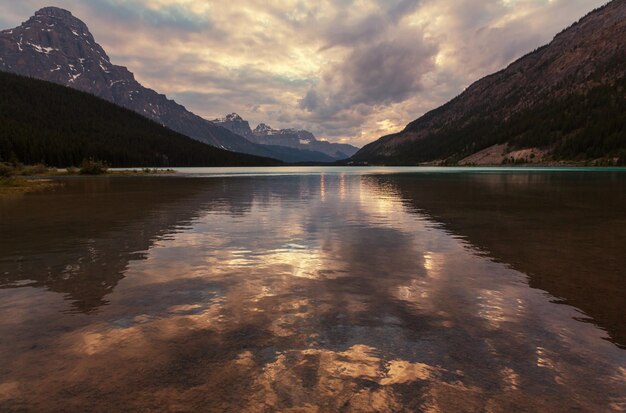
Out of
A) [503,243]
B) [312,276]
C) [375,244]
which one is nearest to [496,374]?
[312,276]

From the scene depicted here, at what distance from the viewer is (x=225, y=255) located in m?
17.8

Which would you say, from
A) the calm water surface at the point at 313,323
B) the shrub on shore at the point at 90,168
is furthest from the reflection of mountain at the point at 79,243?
the shrub on shore at the point at 90,168

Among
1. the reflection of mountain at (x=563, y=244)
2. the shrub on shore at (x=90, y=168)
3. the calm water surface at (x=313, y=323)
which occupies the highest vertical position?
the shrub on shore at (x=90, y=168)

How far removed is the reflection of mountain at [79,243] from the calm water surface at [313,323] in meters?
0.16

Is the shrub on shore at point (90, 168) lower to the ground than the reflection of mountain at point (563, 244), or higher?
higher

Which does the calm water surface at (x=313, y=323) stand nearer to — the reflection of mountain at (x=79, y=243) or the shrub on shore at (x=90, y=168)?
the reflection of mountain at (x=79, y=243)

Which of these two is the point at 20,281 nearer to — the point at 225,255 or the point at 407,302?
the point at 225,255

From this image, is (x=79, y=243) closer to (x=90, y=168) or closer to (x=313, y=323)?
(x=313, y=323)

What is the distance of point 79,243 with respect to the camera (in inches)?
793

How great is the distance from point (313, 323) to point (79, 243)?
16.4 m

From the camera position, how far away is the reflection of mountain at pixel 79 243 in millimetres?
13438

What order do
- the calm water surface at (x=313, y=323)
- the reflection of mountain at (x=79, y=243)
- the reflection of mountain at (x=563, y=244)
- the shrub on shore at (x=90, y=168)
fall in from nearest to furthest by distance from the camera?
the calm water surface at (x=313, y=323), the reflection of mountain at (x=563, y=244), the reflection of mountain at (x=79, y=243), the shrub on shore at (x=90, y=168)

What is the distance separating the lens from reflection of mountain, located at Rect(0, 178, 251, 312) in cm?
1344

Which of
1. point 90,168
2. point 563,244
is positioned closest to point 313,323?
point 563,244
